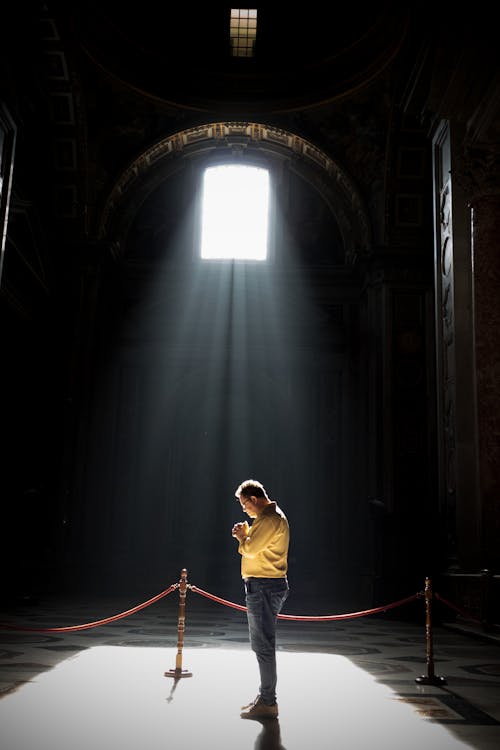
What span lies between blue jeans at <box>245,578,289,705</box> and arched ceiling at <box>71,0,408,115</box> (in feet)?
38.9

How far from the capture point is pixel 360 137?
14398 mm

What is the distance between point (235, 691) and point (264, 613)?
71cm

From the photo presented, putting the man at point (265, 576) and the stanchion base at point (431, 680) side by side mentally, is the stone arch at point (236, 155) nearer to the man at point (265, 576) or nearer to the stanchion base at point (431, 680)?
the stanchion base at point (431, 680)

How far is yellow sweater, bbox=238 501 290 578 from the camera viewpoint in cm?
412

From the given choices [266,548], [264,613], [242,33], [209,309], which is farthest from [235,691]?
[242,33]

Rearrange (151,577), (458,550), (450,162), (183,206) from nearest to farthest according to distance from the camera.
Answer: (458,550)
(450,162)
(151,577)
(183,206)

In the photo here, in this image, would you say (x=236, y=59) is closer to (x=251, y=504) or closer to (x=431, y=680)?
(x=251, y=504)

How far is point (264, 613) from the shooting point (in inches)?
161

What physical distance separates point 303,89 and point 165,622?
1099cm

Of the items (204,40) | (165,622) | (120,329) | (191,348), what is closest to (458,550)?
(165,622)

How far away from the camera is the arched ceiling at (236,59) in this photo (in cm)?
1353

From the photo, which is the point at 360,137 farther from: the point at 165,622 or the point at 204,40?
the point at 165,622

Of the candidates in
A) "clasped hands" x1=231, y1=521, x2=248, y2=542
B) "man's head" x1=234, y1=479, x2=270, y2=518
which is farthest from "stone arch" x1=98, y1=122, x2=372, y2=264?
"clasped hands" x1=231, y1=521, x2=248, y2=542

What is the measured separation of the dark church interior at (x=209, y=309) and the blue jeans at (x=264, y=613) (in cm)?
785
